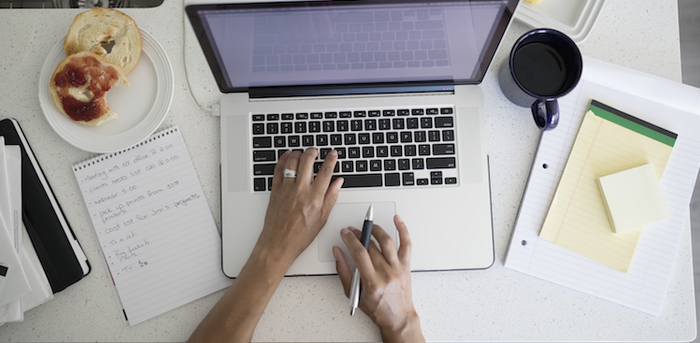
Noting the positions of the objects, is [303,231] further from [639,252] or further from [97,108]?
[639,252]

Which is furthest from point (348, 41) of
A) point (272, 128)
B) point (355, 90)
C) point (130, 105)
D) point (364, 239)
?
point (130, 105)

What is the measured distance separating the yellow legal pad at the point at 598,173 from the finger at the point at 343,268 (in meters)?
0.38

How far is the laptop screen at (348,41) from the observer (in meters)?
0.56

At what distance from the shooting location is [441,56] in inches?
26.9

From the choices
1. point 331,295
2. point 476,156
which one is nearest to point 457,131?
point 476,156

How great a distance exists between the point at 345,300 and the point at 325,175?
0.25 m

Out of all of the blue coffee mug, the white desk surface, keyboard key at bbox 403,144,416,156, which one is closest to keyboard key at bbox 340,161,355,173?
keyboard key at bbox 403,144,416,156

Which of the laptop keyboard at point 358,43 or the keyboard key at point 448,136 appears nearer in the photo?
the laptop keyboard at point 358,43

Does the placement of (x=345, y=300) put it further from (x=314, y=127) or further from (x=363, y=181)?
(x=314, y=127)

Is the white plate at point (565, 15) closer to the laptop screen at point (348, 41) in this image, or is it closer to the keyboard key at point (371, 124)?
the laptop screen at point (348, 41)

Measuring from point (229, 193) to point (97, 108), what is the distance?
0.29 m

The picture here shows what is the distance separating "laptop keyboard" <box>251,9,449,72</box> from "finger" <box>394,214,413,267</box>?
287 mm

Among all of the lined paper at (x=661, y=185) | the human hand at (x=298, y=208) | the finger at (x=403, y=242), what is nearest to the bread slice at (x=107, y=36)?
the human hand at (x=298, y=208)

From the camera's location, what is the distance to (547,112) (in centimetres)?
71
